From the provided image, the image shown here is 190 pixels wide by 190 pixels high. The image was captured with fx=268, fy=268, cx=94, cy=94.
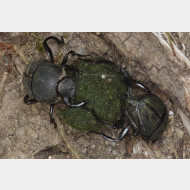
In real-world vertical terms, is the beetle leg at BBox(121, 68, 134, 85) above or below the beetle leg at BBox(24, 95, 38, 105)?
above

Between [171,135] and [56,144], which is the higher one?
[171,135]

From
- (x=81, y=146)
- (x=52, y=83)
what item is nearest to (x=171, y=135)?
(x=81, y=146)

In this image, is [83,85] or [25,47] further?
[25,47]

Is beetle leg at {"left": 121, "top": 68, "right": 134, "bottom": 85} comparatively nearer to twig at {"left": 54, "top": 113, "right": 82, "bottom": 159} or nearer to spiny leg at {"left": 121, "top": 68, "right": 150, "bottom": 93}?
spiny leg at {"left": 121, "top": 68, "right": 150, "bottom": 93}

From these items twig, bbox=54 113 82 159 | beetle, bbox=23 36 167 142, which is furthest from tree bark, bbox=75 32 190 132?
twig, bbox=54 113 82 159

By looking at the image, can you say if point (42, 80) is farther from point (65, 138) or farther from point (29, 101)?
point (65, 138)

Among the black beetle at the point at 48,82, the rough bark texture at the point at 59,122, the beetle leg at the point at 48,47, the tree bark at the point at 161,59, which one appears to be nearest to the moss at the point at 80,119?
the black beetle at the point at 48,82

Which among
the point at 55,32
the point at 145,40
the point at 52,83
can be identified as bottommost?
the point at 52,83

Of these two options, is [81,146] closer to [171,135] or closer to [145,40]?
[171,135]
